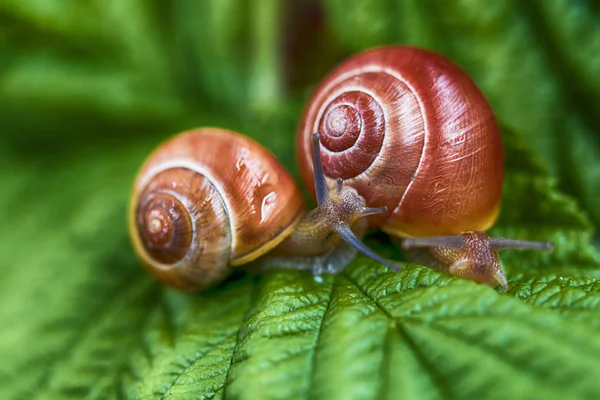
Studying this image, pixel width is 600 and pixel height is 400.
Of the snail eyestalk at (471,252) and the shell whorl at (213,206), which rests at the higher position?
the shell whorl at (213,206)

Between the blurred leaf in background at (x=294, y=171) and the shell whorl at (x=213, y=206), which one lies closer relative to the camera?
the blurred leaf in background at (x=294, y=171)

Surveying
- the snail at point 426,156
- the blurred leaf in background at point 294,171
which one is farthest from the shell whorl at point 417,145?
the blurred leaf in background at point 294,171

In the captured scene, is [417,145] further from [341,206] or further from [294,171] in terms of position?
[294,171]

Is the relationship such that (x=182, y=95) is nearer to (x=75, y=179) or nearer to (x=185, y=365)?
(x=75, y=179)

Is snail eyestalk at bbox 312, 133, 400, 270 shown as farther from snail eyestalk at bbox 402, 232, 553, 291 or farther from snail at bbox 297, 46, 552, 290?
snail eyestalk at bbox 402, 232, 553, 291

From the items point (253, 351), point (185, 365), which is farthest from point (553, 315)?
point (185, 365)

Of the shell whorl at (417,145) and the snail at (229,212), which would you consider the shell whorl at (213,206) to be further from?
the shell whorl at (417,145)

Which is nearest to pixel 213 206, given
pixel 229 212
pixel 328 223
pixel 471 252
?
pixel 229 212

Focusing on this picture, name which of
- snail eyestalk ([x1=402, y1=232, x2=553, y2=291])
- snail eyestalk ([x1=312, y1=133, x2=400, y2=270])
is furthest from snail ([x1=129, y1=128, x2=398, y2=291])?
snail eyestalk ([x1=402, y1=232, x2=553, y2=291])
